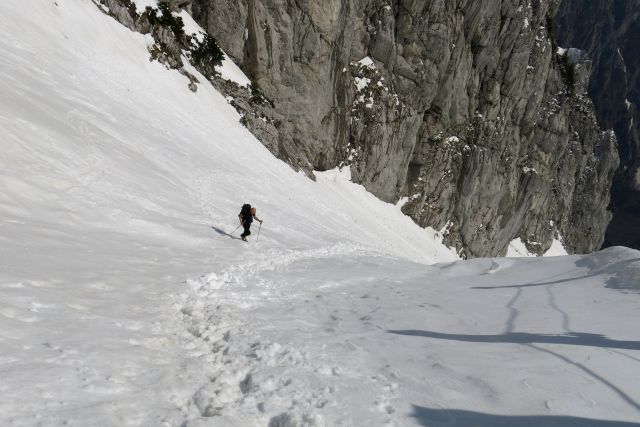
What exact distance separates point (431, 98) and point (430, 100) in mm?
274

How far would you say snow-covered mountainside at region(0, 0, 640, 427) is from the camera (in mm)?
4621

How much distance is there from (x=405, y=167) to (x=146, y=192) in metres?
42.9

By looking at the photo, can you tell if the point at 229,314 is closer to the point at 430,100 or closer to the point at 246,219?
the point at 246,219

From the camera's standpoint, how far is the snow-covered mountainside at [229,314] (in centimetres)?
462

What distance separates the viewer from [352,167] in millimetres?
46969

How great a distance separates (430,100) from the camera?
55.5 m

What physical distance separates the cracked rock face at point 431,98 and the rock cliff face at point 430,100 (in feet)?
0.47

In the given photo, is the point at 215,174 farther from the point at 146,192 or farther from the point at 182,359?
the point at 182,359

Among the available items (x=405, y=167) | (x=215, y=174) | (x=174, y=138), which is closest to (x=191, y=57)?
(x=174, y=138)

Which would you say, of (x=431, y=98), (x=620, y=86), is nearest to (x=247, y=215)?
(x=431, y=98)

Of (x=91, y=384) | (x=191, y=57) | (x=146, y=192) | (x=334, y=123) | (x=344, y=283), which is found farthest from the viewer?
(x=334, y=123)

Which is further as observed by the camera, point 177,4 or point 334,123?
point 334,123

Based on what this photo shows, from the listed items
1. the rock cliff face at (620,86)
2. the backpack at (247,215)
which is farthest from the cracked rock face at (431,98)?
the rock cliff face at (620,86)

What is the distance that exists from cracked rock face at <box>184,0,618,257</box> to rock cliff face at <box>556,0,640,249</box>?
4095cm
